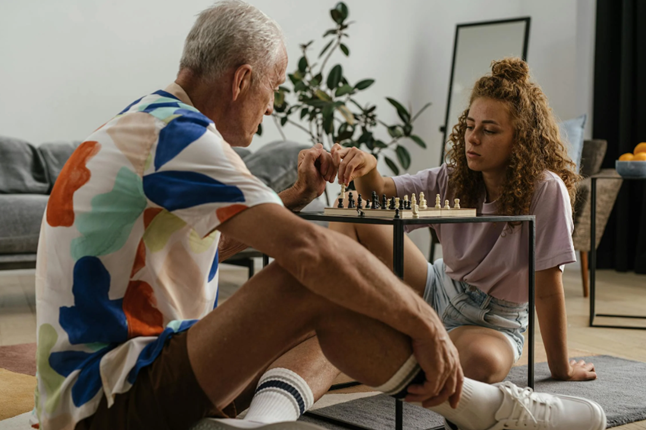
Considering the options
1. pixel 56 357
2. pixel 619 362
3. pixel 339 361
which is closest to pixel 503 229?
pixel 619 362

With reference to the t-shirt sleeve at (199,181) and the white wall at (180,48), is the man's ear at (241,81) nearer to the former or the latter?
the t-shirt sleeve at (199,181)

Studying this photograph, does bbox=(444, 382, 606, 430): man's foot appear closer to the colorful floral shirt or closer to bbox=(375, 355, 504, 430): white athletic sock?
bbox=(375, 355, 504, 430): white athletic sock

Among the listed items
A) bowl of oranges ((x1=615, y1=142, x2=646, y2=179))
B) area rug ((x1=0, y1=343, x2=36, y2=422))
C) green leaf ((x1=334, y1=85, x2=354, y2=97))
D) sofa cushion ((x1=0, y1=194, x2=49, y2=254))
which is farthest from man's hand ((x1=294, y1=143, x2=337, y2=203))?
green leaf ((x1=334, y1=85, x2=354, y2=97))

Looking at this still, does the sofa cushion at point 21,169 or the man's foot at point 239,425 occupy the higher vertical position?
the sofa cushion at point 21,169

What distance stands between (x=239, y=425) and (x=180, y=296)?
220mm

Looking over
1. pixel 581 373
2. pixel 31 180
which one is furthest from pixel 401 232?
pixel 31 180

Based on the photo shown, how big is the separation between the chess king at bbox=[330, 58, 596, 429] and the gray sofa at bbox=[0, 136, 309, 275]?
5.05ft

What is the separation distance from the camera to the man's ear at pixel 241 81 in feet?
3.97

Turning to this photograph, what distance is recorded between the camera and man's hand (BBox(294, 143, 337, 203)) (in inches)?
64.7

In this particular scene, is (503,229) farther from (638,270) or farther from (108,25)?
(108,25)

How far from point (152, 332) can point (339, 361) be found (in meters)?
0.29

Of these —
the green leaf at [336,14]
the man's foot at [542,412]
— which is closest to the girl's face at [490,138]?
the man's foot at [542,412]

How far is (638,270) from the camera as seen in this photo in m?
4.56

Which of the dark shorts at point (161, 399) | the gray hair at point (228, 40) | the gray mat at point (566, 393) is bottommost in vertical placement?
the gray mat at point (566, 393)
